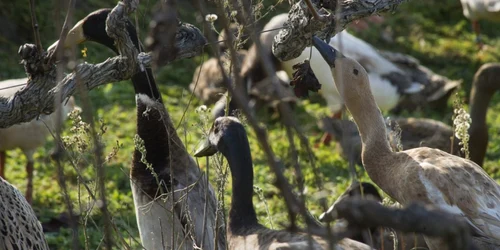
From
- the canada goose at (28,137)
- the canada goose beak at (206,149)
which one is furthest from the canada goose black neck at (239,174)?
the canada goose at (28,137)

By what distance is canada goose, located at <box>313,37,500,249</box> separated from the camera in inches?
156

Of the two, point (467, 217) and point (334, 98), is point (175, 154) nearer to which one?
point (467, 217)

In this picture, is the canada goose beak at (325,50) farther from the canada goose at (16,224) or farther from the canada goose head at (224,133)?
the canada goose at (16,224)

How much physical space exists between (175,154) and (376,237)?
137 cm

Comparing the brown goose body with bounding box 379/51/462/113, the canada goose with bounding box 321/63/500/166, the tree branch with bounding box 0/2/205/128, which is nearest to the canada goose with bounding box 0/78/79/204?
the canada goose with bounding box 321/63/500/166

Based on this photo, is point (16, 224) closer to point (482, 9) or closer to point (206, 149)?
point (206, 149)

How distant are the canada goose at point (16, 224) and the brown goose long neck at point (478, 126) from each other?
3.85 meters

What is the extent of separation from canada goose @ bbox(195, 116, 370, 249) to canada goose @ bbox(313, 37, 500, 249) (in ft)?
1.76

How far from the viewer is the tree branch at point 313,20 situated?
382 centimetres

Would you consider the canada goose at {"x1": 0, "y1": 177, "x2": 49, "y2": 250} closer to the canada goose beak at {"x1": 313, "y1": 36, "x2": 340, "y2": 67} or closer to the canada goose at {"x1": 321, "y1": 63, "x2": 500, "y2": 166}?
the canada goose beak at {"x1": 313, "y1": 36, "x2": 340, "y2": 67}

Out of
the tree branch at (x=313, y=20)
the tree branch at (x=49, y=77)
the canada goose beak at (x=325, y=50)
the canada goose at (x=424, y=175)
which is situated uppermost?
the tree branch at (x=49, y=77)

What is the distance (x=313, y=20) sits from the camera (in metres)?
3.79

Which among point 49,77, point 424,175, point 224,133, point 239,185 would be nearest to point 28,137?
point 224,133

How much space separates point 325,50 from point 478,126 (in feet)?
11.2
